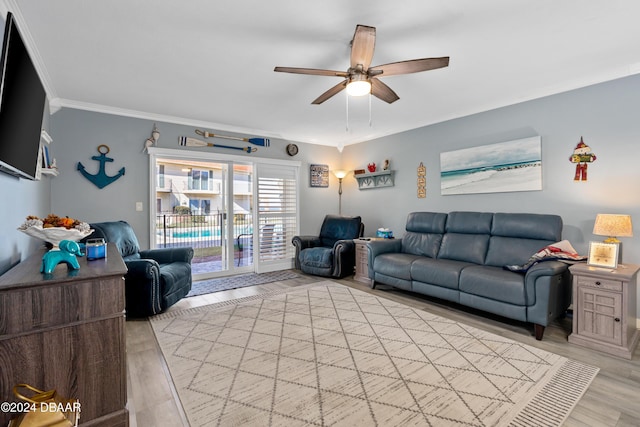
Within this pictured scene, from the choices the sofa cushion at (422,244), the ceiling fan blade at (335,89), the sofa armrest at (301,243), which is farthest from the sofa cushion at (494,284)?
the sofa armrest at (301,243)

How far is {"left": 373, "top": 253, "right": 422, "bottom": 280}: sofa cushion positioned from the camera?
3.73 m

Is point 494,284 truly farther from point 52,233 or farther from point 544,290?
point 52,233

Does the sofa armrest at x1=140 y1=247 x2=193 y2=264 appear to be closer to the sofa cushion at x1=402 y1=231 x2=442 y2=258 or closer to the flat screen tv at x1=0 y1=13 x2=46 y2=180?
the flat screen tv at x1=0 y1=13 x2=46 y2=180

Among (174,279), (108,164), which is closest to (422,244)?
(174,279)

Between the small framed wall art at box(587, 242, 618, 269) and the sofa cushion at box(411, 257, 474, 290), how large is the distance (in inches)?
41.6

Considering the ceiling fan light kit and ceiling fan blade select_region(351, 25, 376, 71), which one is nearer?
ceiling fan blade select_region(351, 25, 376, 71)

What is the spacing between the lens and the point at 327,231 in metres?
5.45

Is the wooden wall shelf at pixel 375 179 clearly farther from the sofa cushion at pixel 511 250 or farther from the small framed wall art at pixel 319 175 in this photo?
the sofa cushion at pixel 511 250

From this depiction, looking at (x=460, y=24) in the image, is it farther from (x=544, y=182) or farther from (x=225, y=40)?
(x=544, y=182)

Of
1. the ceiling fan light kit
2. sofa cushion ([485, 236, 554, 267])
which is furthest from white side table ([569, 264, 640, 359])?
the ceiling fan light kit

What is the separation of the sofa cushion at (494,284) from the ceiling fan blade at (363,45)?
229cm

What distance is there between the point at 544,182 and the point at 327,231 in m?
3.26

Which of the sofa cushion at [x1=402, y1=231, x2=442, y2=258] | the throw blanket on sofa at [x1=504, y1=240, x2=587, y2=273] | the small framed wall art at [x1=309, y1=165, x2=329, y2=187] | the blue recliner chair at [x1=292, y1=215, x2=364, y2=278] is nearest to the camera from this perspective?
the throw blanket on sofa at [x1=504, y1=240, x2=587, y2=273]

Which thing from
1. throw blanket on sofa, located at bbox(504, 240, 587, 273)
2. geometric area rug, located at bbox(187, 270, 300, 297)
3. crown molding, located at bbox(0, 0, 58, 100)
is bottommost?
geometric area rug, located at bbox(187, 270, 300, 297)
